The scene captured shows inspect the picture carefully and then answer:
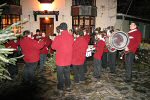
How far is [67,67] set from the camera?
8.09 meters

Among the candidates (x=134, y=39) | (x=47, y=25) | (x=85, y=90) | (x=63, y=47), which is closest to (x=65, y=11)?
(x=47, y=25)

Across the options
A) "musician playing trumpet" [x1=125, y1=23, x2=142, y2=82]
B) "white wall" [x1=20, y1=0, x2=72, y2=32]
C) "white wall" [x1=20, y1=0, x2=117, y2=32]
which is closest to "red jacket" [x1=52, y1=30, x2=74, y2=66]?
"musician playing trumpet" [x1=125, y1=23, x2=142, y2=82]

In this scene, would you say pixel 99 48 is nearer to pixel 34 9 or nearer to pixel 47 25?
pixel 47 25

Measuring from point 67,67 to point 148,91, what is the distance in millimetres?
2752

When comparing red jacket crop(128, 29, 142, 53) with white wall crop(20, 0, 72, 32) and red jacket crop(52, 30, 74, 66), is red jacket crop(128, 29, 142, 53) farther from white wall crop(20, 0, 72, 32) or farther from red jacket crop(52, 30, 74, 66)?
white wall crop(20, 0, 72, 32)

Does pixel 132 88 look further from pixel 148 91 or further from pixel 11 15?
pixel 11 15

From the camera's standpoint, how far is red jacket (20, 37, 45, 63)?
27.9 feet

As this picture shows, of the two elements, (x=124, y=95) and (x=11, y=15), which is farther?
(x=11, y=15)

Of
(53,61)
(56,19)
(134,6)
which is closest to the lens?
(53,61)

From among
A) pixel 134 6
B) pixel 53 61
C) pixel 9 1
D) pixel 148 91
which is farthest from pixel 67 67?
pixel 9 1

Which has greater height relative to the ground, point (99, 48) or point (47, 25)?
point (47, 25)

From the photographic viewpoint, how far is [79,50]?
8766 millimetres

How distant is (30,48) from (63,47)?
4.48 feet

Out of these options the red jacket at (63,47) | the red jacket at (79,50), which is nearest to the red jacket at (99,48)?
the red jacket at (79,50)
